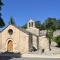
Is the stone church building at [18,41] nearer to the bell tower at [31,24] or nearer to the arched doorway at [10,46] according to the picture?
the arched doorway at [10,46]

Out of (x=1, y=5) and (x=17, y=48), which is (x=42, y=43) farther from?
(x=1, y=5)

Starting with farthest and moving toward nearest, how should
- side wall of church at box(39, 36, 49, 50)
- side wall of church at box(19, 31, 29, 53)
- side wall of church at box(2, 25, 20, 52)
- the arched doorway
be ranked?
1. side wall of church at box(39, 36, 49, 50)
2. the arched doorway
3. side wall of church at box(2, 25, 20, 52)
4. side wall of church at box(19, 31, 29, 53)

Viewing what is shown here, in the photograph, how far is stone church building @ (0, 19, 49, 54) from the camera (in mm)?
46188

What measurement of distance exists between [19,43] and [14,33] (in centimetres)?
256

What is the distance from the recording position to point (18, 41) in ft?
154

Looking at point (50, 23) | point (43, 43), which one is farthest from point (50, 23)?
point (43, 43)

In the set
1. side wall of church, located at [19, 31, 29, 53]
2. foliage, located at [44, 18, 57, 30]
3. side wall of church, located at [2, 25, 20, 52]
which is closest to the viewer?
side wall of church, located at [19, 31, 29, 53]

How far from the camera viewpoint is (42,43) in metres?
51.0

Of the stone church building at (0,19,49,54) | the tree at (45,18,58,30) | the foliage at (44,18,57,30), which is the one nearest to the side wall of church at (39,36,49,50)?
the stone church building at (0,19,49,54)

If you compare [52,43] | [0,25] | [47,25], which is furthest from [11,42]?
[47,25]

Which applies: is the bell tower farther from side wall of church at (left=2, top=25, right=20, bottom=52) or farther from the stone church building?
side wall of church at (left=2, top=25, right=20, bottom=52)

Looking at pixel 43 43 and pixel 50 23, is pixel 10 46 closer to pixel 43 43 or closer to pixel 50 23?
pixel 43 43

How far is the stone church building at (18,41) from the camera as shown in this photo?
46188mm

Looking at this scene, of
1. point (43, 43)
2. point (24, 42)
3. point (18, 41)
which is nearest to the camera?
point (24, 42)
